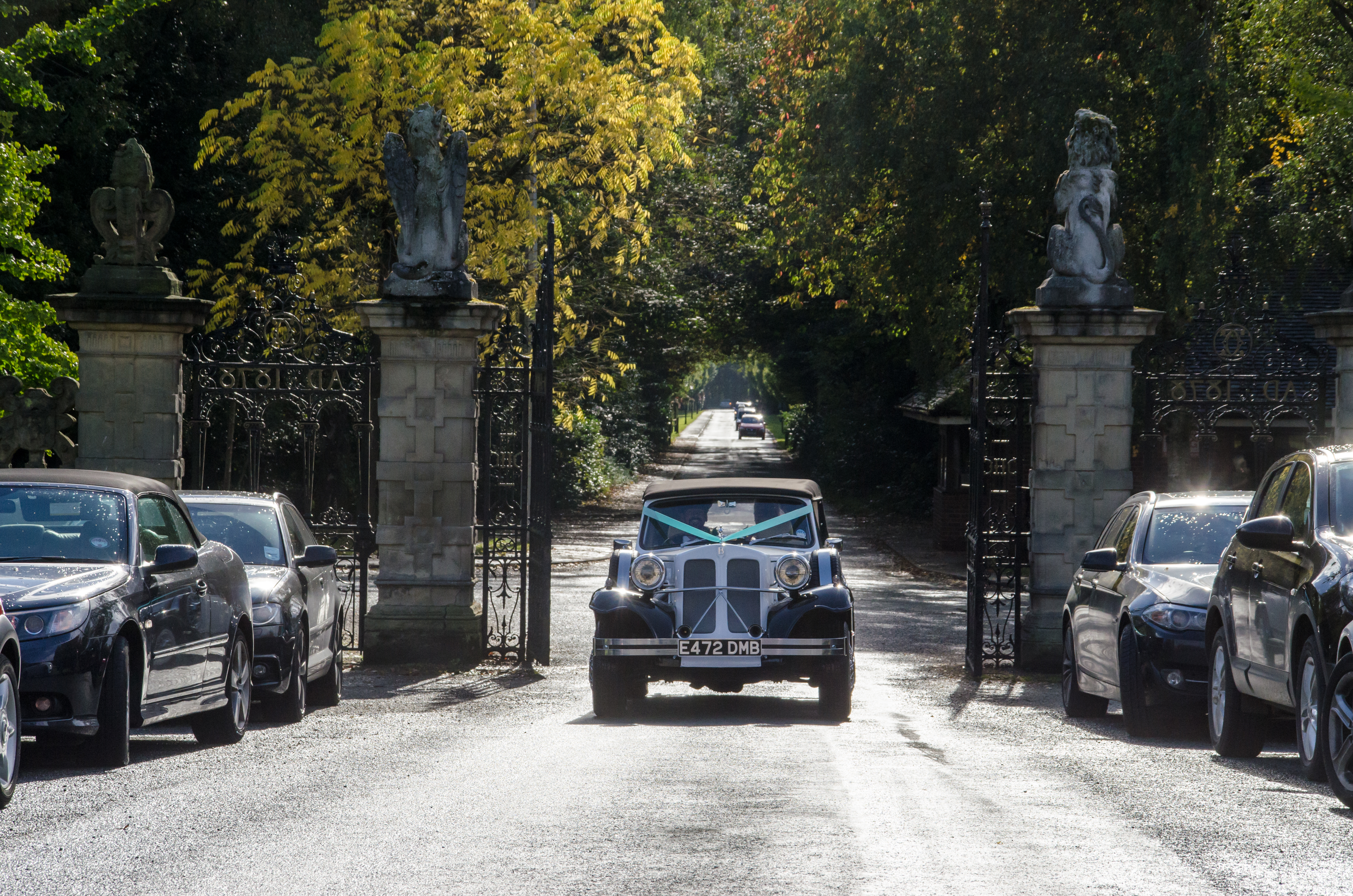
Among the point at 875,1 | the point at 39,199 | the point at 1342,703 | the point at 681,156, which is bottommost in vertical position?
the point at 1342,703

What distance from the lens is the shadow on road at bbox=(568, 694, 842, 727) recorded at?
1128cm

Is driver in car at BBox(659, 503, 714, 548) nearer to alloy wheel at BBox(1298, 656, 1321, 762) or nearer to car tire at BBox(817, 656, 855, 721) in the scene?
car tire at BBox(817, 656, 855, 721)

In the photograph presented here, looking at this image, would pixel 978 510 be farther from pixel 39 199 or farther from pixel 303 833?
pixel 39 199

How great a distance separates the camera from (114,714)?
828 centimetres

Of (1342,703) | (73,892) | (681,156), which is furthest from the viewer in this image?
(681,156)

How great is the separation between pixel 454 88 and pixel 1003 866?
20.2 meters

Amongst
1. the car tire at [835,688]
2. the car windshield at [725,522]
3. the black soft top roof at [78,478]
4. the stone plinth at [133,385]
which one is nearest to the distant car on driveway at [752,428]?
the stone plinth at [133,385]

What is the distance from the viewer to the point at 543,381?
47.2 ft

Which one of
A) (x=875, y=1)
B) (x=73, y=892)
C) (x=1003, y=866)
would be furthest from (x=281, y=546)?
(x=875, y=1)

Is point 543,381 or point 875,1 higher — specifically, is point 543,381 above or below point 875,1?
below

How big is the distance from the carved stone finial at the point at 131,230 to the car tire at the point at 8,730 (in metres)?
7.95

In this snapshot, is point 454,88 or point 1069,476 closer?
point 1069,476

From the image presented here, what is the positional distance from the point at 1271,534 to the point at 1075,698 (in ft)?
13.7

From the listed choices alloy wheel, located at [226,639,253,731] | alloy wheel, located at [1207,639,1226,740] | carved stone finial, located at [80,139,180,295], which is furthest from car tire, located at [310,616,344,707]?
alloy wheel, located at [1207,639,1226,740]
